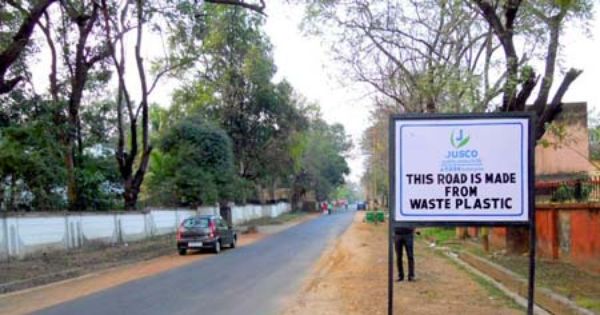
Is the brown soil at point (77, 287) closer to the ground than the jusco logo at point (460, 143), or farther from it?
closer to the ground

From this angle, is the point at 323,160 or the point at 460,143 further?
the point at 323,160

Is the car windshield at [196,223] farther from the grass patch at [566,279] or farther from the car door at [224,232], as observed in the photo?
the grass patch at [566,279]

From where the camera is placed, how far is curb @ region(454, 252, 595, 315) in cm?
946

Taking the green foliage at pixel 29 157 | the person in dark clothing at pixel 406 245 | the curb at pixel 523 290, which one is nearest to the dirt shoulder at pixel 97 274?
the green foliage at pixel 29 157

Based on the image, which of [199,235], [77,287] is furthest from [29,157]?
[77,287]

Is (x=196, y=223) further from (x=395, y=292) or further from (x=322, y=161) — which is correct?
(x=322, y=161)

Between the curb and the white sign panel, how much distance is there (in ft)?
7.23

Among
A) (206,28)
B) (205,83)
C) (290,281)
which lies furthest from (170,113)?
Answer: (290,281)

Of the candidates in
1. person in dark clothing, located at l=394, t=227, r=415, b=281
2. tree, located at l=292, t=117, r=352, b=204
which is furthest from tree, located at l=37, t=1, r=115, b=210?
tree, located at l=292, t=117, r=352, b=204

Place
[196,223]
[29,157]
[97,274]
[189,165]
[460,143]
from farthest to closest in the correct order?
[189,165]
[196,223]
[29,157]
[97,274]
[460,143]

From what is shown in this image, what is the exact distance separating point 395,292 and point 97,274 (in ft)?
31.9

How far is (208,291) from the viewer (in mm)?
13766

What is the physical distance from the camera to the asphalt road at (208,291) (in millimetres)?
11406

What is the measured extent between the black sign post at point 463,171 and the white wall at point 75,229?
14600 mm
